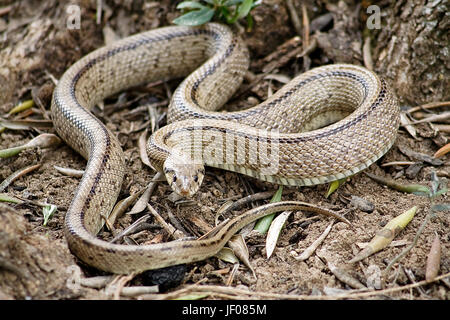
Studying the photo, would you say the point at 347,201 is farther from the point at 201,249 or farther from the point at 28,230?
the point at 28,230

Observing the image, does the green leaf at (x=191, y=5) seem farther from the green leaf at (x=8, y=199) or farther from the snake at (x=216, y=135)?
the green leaf at (x=8, y=199)

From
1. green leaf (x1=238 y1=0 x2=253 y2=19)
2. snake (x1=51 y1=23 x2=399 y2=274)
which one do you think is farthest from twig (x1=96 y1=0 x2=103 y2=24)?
green leaf (x1=238 y1=0 x2=253 y2=19)

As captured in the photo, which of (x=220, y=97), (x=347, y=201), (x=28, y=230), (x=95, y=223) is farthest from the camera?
(x=220, y=97)

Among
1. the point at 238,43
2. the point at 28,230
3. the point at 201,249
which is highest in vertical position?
the point at 238,43

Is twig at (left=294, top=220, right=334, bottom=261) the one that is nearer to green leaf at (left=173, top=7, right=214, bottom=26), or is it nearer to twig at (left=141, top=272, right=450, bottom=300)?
twig at (left=141, top=272, right=450, bottom=300)

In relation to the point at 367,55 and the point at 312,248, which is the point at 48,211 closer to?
the point at 312,248

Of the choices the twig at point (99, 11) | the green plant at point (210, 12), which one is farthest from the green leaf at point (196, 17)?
the twig at point (99, 11)
